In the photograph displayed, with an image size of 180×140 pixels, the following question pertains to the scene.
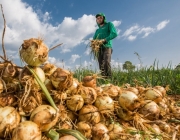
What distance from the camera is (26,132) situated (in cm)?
114

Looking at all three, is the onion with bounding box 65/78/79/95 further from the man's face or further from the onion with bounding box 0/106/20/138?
the man's face

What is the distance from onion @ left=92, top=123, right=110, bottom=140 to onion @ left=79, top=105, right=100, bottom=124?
0.17ft

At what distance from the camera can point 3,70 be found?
1.48 metres

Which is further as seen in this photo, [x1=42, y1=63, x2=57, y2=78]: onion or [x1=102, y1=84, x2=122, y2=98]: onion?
[x1=102, y1=84, x2=122, y2=98]: onion

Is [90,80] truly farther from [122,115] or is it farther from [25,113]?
[25,113]

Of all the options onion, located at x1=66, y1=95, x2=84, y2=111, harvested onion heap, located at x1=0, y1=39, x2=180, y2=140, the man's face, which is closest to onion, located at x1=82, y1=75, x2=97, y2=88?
harvested onion heap, located at x1=0, y1=39, x2=180, y2=140

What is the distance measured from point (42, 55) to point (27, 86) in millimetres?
210

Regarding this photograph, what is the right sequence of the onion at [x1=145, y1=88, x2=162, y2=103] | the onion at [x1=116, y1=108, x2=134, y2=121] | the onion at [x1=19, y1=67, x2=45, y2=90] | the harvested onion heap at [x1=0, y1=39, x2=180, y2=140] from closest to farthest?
the harvested onion heap at [x1=0, y1=39, x2=180, y2=140] < the onion at [x1=19, y1=67, x2=45, y2=90] < the onion at [x1=116, y1=108, x2=134, y2=121] < the onion at [x1=145, y1=88, x2=162, y2=103]

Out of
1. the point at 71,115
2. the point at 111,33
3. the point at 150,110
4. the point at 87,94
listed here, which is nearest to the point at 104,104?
the point at 87,94

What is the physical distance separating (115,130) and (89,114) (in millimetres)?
223

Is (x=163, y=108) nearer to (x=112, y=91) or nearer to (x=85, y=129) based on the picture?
(x=112, y=91)

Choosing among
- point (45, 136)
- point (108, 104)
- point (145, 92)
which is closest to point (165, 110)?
point (145, 92)

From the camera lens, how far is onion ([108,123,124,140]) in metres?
1.54

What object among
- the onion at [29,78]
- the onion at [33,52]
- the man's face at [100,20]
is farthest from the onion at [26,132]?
the man's face at [100,20]
